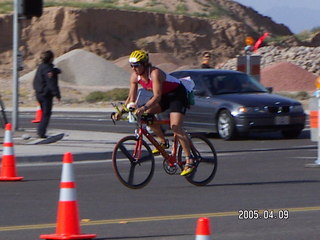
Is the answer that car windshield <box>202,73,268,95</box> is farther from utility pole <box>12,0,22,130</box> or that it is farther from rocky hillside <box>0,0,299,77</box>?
rocky hillside <box>0,0,299,77</box>

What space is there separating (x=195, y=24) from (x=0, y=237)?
230ft

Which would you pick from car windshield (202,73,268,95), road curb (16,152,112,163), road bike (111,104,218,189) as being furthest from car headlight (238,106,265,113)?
road bike (111,104,218,189)

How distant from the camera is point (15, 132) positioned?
2053 cm

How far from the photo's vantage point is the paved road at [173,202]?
935 cm

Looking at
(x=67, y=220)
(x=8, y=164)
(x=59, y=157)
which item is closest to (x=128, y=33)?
(x=59, y=157)

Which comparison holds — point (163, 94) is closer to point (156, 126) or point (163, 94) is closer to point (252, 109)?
point (156, 126)

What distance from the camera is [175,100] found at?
12.3m

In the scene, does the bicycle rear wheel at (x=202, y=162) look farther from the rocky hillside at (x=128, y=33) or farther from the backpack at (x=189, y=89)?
the rocky hillside at (x=128, y=33)

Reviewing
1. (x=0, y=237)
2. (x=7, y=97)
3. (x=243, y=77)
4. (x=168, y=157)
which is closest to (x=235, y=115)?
(x=243, y=77)

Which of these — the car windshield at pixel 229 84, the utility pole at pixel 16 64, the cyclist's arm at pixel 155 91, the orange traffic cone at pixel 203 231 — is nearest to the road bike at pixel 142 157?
the cyclist's arm at pixel 155 91

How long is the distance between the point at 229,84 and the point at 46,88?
166 inches

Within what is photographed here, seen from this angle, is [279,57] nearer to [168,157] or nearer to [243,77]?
[243,77]

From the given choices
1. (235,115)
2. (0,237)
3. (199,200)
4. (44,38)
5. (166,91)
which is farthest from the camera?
(44,38)
